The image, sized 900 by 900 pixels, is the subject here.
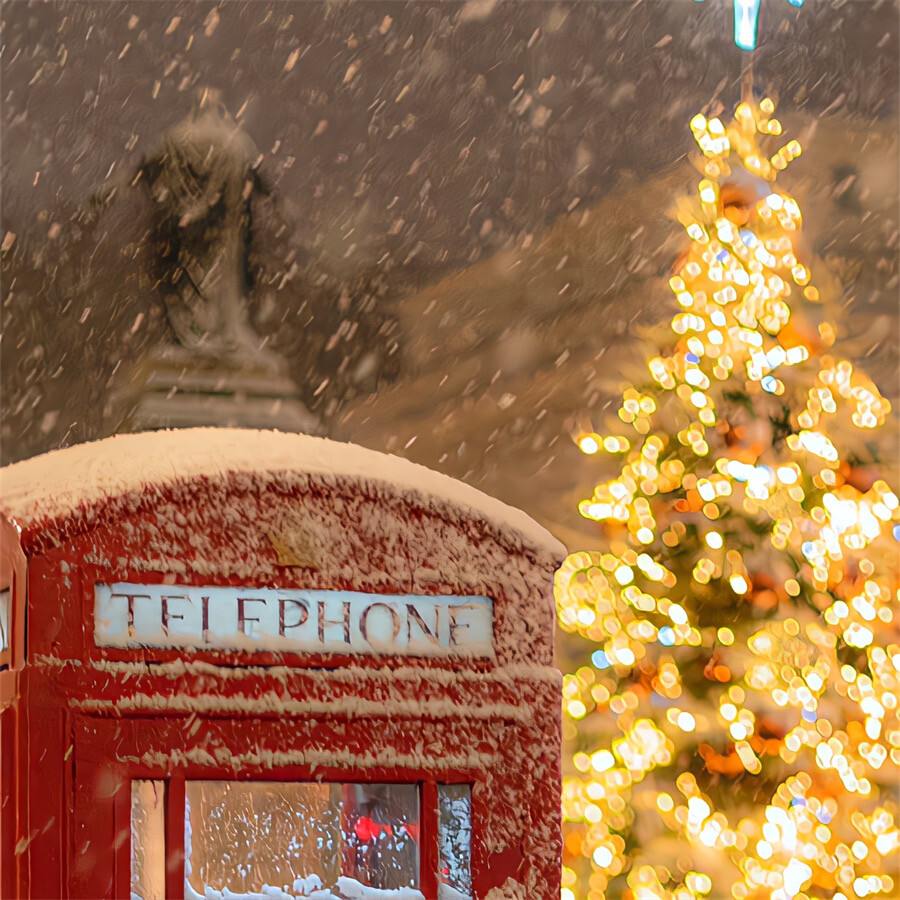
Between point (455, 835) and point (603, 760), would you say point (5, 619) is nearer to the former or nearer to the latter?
point (455, 835)

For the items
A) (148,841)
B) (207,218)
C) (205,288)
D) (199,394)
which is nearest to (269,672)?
(148,841)

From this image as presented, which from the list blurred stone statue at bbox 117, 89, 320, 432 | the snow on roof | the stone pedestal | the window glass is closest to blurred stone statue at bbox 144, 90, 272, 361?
blurred stone statue at bbox 117, 89, 320, 432

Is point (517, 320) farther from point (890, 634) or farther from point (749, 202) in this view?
point (890, 634)

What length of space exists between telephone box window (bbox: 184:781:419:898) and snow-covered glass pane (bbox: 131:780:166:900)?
2.3 inches

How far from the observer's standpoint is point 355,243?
31.9 ft

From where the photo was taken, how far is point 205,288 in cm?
784

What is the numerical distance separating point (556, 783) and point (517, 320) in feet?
25.3

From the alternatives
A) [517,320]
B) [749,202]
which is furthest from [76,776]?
[517,320]

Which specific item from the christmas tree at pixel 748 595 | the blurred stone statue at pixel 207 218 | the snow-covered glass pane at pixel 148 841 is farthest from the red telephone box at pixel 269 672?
the blurred stone statue at pixel 207 218

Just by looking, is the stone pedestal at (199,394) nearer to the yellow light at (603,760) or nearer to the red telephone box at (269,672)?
the yellow light at (603,760)

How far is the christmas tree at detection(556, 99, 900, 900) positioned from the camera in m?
5.83

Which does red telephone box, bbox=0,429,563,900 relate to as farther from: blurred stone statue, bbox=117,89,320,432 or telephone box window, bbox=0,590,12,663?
blurred stone statue, bbox=117,89,320,432

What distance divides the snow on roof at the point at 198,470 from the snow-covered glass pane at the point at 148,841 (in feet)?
1.78

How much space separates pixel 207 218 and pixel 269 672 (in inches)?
247
